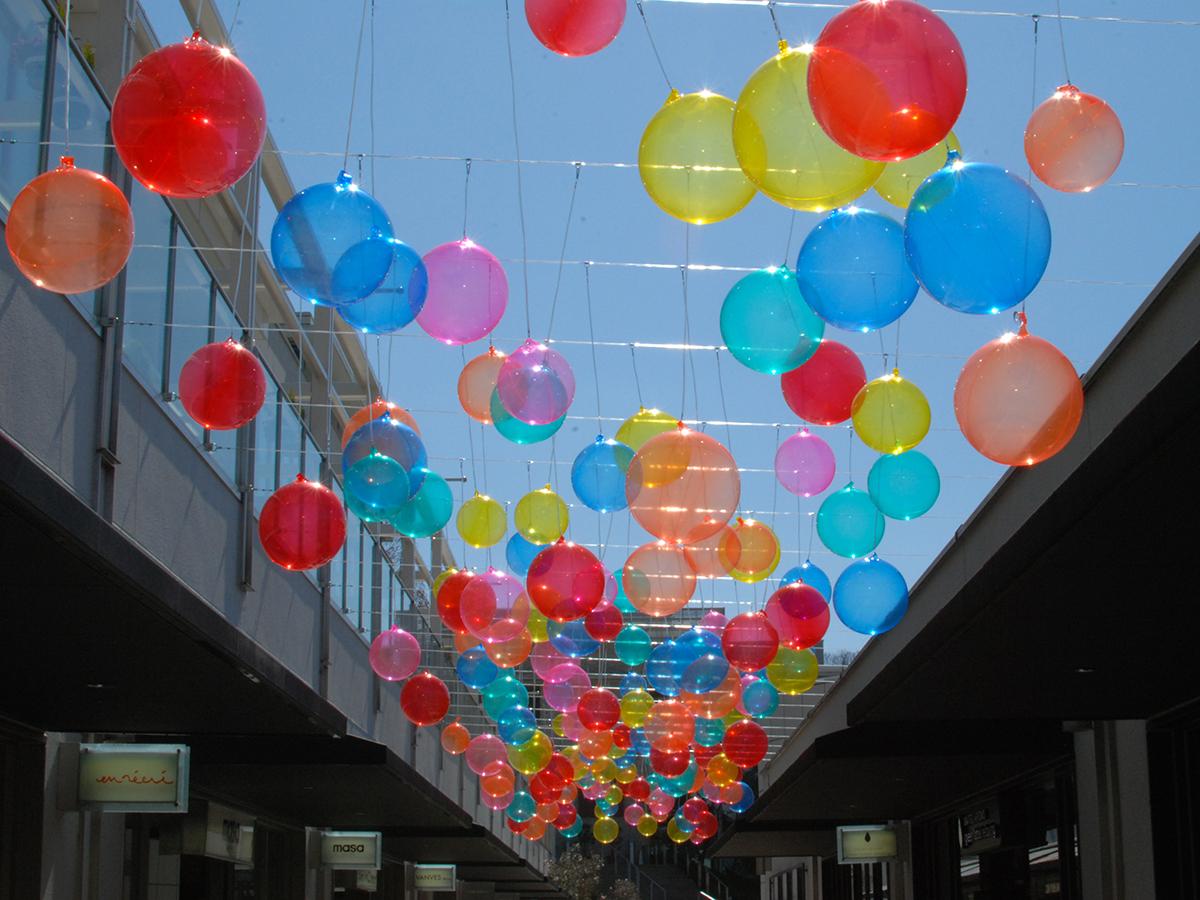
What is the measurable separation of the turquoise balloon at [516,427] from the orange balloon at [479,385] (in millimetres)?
124

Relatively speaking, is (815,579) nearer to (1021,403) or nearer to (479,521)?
(479,521)

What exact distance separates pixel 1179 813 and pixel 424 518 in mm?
5620

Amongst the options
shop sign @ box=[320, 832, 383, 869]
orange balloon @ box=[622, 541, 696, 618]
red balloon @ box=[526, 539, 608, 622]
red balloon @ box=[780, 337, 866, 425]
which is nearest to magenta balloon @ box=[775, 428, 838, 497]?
orange balloon @ box=[622, 541, 696, 618]

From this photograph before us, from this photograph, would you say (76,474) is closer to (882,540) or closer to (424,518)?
(424,518)

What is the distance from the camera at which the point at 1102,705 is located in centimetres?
1209

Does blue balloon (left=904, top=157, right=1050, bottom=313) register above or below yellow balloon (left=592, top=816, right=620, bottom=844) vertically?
above

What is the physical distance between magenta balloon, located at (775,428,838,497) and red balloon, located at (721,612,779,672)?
1.09 metres

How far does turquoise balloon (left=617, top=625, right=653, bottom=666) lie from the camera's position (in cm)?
1387

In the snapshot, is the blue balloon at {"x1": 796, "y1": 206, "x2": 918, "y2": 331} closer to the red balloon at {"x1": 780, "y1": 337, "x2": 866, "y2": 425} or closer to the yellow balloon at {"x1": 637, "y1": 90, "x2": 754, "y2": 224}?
the yellow balloon at {"x1": 637, "y1": 90, "x2": 754, "y2": 224}

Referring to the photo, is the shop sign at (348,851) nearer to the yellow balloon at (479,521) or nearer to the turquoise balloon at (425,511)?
the yellow balloon at (479,521)

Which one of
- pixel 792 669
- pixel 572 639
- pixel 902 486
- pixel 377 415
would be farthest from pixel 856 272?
pixel 792 669

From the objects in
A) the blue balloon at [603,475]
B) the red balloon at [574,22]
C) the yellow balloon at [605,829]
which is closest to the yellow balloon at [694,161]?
the red balloon at [574,22]

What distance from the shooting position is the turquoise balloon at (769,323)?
7324 millimetres

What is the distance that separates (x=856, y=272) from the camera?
21.5ft
